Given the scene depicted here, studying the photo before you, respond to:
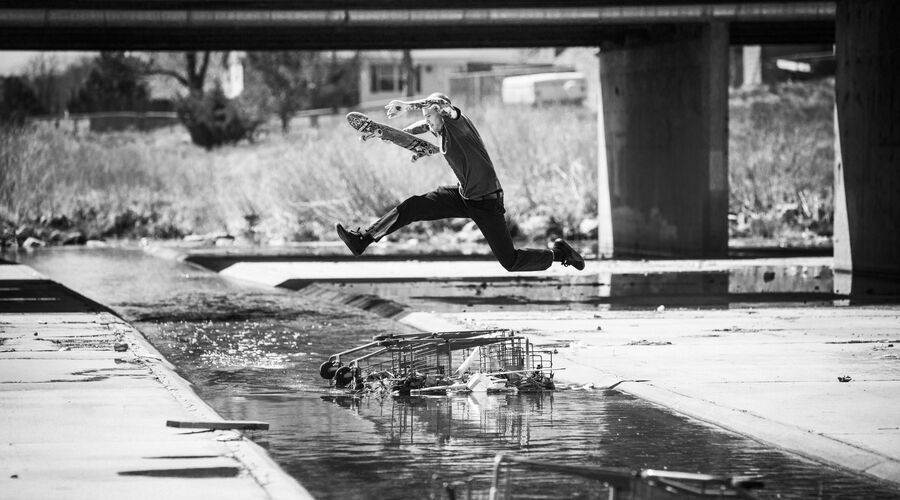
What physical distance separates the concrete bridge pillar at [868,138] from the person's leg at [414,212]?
15533 millimetres

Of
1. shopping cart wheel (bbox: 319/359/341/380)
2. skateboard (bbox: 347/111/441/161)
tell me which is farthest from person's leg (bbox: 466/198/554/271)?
shopping cart wheel (bbox: 319/359/341/380)

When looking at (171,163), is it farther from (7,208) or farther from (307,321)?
(307,321)

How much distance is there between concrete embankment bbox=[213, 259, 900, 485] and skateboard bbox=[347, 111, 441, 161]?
2.49 m

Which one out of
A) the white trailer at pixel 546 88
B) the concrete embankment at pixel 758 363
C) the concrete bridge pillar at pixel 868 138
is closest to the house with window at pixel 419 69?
the white trailer at pixel 546 88

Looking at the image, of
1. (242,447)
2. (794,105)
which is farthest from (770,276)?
(794,105)

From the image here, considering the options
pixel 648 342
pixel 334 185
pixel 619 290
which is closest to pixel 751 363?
pixel 648 342

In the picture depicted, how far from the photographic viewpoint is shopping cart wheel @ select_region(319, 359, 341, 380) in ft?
46.6

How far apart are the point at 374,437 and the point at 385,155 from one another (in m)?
36.5

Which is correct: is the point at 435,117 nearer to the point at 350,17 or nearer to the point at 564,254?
the point at 564,254

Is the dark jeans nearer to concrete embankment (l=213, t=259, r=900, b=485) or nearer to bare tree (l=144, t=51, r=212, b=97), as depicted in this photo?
concrete embankment (l=213, t=259, r=900, b=485)

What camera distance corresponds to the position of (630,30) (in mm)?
37500

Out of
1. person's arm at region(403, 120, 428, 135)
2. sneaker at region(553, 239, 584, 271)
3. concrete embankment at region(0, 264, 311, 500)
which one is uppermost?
person's arm at region(403, 120, 428, 135)

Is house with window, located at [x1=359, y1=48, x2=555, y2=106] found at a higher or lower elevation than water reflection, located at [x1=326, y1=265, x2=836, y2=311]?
higher

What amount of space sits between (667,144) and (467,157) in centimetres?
2209
